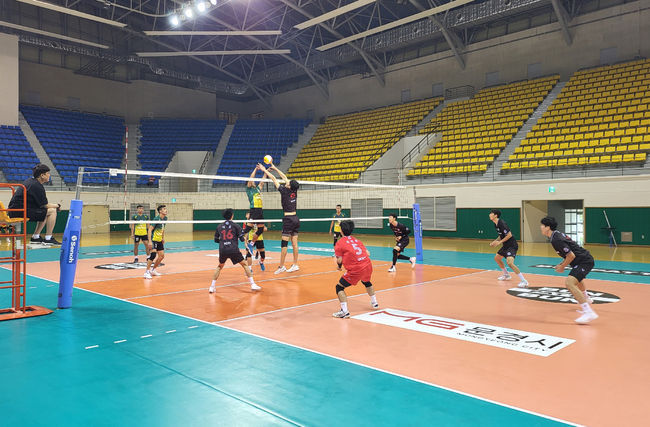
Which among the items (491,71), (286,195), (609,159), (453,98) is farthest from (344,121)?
(286,195)

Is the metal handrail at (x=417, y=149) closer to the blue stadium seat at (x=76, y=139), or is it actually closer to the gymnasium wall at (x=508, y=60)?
the gymnasium wall at (x=508, y=60)

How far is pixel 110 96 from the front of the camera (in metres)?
33.9

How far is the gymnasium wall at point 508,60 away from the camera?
74.5ft

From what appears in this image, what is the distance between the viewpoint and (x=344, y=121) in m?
33.7

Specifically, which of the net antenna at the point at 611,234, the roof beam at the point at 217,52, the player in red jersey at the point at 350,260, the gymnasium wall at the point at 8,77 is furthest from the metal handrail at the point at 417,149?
the gymnasium wall at the point at 8,77

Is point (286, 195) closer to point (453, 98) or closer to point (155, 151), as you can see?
point (453, 98)

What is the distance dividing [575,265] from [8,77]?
31.7 meters

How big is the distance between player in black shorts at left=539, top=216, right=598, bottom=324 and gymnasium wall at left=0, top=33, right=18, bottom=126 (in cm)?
3116

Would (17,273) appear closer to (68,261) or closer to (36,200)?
(68,261)

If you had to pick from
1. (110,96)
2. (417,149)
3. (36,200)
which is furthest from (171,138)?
(36,200)

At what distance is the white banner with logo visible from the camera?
5164 mm

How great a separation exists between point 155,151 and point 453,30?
880 inches

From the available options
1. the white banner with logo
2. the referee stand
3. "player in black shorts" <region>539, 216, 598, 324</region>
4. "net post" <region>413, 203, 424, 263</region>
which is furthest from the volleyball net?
the referee stand

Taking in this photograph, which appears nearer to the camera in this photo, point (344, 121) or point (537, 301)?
point (537, 301)
